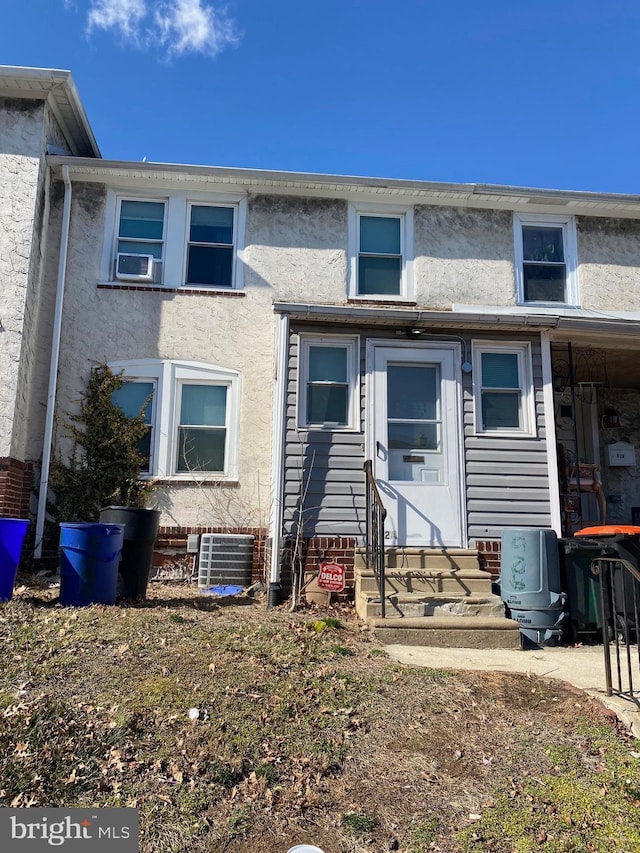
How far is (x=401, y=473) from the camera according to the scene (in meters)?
7.73

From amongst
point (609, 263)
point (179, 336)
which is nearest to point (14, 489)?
point (179, 336)

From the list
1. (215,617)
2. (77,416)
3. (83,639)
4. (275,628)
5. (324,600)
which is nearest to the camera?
(83,639)

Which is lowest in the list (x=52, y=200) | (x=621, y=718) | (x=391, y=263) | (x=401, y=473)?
(x=621, y=718)

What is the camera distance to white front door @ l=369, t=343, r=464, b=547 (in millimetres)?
7508

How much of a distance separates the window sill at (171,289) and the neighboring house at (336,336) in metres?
0.03

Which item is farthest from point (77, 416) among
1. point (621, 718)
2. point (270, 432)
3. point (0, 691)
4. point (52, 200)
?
point (621, 718)

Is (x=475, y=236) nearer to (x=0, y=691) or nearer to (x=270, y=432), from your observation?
(x=270, y=432)

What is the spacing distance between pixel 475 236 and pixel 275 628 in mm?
6787

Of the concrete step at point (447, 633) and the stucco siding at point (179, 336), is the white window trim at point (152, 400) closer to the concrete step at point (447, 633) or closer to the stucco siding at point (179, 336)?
the stucco siding at point (179, 336)

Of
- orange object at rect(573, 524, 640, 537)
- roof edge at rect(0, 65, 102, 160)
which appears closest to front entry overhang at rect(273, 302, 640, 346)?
orange object at rect(573, 524, 640, 537)

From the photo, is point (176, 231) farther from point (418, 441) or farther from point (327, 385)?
point (418, 441)

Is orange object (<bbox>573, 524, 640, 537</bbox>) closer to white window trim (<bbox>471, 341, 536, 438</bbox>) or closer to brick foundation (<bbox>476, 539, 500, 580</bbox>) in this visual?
brick foundation (<bbox>476, 539, 500, 580</bbox>)

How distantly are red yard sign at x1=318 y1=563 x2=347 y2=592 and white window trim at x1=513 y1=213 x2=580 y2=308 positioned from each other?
5105 mm

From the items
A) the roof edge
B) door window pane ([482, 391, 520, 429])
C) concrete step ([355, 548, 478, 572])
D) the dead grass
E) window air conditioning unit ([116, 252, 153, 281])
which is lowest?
the dead grass
